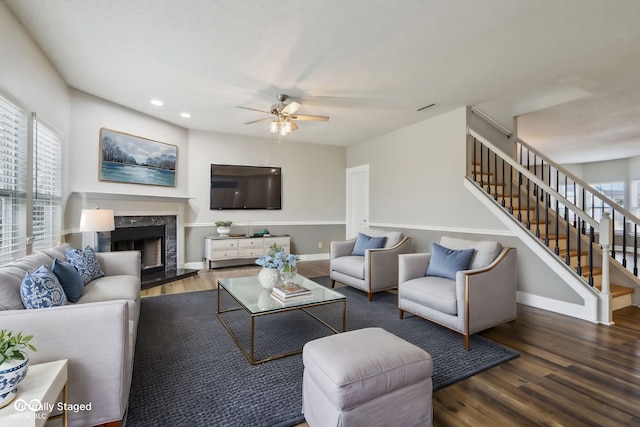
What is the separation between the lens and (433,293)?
2734mm

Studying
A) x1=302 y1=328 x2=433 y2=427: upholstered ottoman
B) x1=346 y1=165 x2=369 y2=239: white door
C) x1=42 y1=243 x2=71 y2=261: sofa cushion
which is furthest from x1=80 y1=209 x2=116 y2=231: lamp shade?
x1=346 y1=165 x2=369 y2=239: white door

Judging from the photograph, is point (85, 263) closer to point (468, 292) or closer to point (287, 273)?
point (287, 273)

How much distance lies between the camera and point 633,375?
82.1 inches

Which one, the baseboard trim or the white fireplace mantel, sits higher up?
the white fireplace mantel

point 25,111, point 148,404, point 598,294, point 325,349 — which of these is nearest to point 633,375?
point 598,294

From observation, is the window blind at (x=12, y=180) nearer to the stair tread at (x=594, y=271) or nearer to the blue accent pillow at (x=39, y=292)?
the blue accent pillow at (x=39, y=292)

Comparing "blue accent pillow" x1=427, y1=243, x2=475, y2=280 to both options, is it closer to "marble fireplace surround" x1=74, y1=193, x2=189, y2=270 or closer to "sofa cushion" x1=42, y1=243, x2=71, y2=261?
"sofa cushion" x1=42, y1=243, x2=71, y2=261

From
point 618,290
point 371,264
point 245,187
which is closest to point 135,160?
point 245,187

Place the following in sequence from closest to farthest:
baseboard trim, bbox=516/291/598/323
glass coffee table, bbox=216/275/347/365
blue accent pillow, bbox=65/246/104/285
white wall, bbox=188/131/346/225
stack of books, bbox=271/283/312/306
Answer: glass coffee table, bbox=216/275/347/365 < stack of books, bbox=271/283/312/306 < blue accent pillow, bbox=65/246/104/285 < baseboard trim, bbox=516/291/598/323 < white wall, bbox=188/131/346/225

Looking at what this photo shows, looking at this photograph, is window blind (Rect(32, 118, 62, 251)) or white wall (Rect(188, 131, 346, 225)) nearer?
window blind (Rect(32, 118, 62, 251))

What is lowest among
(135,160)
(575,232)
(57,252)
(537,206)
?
(57,252)

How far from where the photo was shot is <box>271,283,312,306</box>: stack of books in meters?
2.51

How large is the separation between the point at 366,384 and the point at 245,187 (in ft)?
16.7

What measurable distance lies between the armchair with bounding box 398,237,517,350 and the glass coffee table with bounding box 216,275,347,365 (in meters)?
0.77
